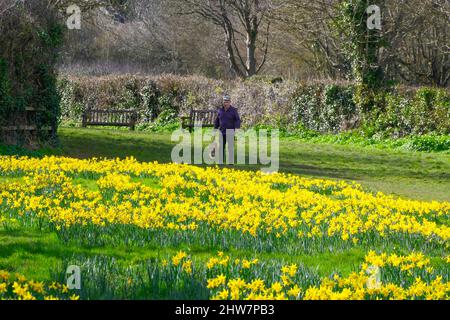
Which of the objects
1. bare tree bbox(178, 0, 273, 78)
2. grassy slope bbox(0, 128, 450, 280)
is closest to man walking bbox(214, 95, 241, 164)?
grassy slope bbox(0, 128, 450, 280)

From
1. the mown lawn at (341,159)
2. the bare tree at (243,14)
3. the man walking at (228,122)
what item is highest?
the bare tree at (243,14)

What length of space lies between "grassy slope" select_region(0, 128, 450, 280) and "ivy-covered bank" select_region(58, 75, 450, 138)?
267cm

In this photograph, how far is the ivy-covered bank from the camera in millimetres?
28562

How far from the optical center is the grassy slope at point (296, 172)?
7.78m

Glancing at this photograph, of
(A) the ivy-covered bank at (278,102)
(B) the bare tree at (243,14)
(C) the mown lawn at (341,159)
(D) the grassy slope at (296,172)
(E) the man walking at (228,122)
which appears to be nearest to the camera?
(D) the grassy slope at (296,172)

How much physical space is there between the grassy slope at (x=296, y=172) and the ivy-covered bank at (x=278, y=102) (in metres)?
2.67

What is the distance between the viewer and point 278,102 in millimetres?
34219

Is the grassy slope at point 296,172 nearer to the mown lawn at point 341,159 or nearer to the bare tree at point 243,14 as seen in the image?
→ the mown lawn at point 341,159

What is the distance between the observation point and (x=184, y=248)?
330 inches

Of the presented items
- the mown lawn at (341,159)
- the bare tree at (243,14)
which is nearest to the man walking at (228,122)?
the mown lawn at (341,159)

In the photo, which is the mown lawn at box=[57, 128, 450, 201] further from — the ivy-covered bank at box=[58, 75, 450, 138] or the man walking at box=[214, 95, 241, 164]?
the ivy-covered bank at box=[58, 75, 450, 138]

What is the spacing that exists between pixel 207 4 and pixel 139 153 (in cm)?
2848

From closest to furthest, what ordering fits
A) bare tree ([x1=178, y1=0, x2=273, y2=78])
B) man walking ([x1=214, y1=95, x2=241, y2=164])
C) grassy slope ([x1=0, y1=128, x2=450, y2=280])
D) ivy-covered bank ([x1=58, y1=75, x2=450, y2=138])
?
grassy slope ([x1=0, y1=128, x2=450, y2=280]), man walking ([x1=214, y1=95, x2=241, y2=164]), ivy-covered bank ([x1=58, y1=75, x2=450, y2=138]), bare tree ([x1=178, y1=0, x2=273, y2=78])
